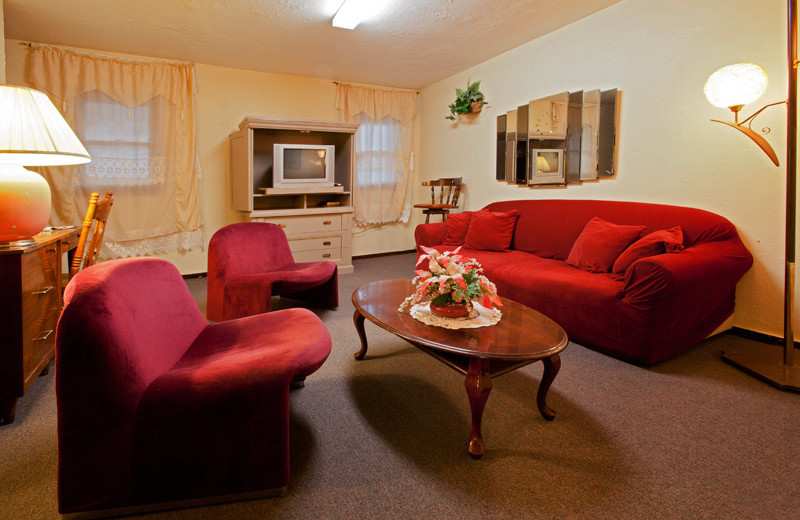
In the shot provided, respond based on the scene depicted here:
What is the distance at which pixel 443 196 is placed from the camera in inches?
220

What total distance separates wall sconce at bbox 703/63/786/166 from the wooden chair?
9.23ft

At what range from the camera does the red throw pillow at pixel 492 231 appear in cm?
400

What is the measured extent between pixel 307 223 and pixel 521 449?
141 inches

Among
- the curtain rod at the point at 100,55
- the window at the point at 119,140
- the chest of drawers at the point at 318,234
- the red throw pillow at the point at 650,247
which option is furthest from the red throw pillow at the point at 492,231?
the curtain rod at the point at 100,55

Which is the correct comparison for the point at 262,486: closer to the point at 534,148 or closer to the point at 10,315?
the point at 10,315

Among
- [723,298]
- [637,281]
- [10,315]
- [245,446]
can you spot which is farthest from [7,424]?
[723,298]

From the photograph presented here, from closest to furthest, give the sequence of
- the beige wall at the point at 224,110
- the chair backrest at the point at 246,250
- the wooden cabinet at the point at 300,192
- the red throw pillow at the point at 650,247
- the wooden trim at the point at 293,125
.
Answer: the red throw pillow at the point at 650,247
the chair backrest at the point at 246,250
the wooden trim at the point at 293,125
the wooden cabinet at the point at 300,192
the beige wall at the point at 224,110

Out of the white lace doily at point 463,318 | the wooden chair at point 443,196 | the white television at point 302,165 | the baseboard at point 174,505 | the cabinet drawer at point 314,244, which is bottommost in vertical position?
the baseboard at point 174,505

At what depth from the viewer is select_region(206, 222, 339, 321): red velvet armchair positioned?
2.97 metres

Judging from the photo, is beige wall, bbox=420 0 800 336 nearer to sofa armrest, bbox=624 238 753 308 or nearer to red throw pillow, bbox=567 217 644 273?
sofa armrest, bbox=624 238 753 308

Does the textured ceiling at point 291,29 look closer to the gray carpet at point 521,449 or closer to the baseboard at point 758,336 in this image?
the baseboard at point 758,336

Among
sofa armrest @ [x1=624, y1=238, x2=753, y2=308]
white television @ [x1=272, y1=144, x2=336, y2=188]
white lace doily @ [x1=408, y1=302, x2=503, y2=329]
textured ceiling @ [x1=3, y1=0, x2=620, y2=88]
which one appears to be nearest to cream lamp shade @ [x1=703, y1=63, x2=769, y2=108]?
sofa armrest @ [x1=624, y1=238, x2=753, y2=308]

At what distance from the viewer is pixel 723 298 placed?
2.73m

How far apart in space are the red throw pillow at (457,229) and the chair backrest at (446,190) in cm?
85
